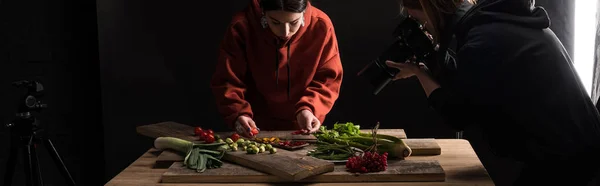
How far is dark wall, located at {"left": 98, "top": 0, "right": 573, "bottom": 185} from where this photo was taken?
3.64 metres

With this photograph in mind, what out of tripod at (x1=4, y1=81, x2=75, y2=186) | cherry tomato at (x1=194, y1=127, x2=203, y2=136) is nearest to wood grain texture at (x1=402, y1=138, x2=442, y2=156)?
cherry tomato at (x1=194, y1=127, x2=203, y2=136)

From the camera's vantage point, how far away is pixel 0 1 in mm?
3650

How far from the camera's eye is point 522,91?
1.93m

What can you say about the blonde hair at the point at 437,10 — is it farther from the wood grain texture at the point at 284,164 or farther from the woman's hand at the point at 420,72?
the wood grain texture at the point at 284,164

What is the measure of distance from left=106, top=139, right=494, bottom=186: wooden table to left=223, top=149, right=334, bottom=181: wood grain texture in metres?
0.07

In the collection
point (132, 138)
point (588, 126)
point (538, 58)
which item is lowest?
point (132, 138)

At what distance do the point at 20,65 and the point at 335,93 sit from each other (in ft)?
6.08

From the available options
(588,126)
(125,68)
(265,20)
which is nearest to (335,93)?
(265,20)

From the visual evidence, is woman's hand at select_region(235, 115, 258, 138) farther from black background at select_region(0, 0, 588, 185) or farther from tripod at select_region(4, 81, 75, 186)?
black background at select_region(0, 0, 588, 185)

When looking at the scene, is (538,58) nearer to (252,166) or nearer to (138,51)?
(252,166)

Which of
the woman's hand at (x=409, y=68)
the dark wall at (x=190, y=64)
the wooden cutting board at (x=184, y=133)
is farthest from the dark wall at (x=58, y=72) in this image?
the woman's hand at (x=409, y=68)

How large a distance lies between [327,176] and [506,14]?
2.30 feet

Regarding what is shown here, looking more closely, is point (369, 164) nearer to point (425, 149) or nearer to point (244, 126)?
point (425, 149)

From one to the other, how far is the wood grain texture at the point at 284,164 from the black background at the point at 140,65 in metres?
1.61
